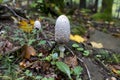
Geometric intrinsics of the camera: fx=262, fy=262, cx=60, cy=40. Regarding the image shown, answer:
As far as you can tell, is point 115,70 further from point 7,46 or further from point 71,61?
point 7,46

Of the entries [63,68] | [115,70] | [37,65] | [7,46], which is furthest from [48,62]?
[115,70]

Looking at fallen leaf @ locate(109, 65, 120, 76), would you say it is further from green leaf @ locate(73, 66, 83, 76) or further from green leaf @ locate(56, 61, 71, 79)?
green leaf @ locate(56, 61, 71, 79)

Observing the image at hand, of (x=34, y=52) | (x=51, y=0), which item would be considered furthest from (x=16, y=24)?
(x=51, y=0)

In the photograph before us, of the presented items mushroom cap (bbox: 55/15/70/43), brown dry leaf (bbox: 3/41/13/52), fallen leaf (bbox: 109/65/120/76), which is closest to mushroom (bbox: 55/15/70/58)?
mushroom cap (bbox: 55/15/70/43)

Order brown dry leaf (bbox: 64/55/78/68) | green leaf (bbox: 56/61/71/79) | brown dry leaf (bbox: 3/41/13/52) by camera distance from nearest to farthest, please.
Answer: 1. green leaf (bbox: 56/61/71/79)
2. brown dry leaf (bbox: 64/55/78/68)
3. brown dry leaf (bbox: 3/41/13/52)

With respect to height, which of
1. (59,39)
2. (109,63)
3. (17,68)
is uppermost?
(59,39)

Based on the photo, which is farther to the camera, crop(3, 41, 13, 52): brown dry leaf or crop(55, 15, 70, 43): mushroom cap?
crop(3, 41, 13, 52): brown dry leaf

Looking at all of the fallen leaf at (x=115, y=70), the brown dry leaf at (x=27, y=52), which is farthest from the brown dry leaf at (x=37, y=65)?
the fallen leaf at (x=115, y=70)

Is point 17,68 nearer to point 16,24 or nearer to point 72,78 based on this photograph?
point 72,78
